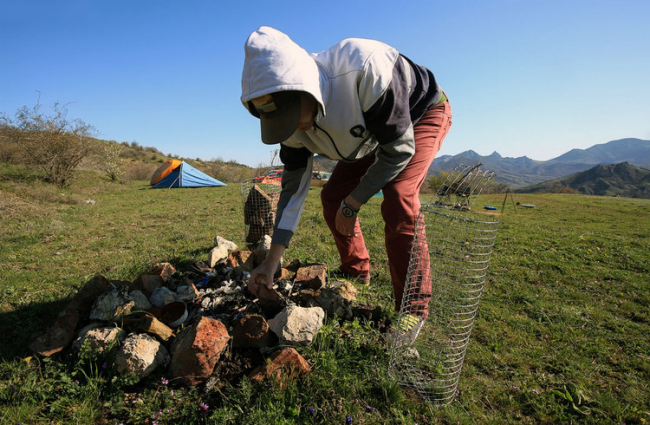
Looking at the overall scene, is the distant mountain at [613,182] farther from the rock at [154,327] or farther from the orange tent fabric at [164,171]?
the rock at [154,327]

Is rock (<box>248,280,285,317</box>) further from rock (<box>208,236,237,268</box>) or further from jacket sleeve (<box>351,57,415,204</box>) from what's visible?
rock (<box>208,236,237,268</box>)

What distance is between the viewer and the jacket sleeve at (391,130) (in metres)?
1.85

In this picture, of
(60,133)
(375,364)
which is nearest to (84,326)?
(375,364)

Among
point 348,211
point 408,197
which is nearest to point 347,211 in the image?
point 348,211

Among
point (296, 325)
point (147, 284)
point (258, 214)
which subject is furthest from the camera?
point (258, 214)

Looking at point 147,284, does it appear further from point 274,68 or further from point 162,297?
point 274,68

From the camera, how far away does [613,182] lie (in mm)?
74000

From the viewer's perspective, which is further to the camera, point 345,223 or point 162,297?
point 162,297

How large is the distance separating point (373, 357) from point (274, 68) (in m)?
1.85

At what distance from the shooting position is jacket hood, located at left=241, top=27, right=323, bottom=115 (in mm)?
1559

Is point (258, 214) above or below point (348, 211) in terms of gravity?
below

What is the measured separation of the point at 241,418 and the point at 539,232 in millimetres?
7742

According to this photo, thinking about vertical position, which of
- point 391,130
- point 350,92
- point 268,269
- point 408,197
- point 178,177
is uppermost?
point 350,92

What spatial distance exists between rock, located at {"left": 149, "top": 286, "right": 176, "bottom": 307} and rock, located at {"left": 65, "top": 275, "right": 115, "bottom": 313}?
12.4 inches
